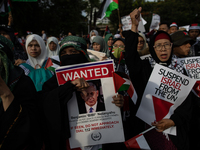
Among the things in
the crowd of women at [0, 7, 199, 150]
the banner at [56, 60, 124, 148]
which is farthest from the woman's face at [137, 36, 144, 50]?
the banner at [56, 60, 124, 148]

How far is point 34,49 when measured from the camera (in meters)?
2.76

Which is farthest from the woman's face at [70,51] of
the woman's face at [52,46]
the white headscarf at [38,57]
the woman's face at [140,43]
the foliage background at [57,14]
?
the foliage background at [57,14]

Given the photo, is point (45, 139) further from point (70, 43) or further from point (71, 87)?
point (70, 43)

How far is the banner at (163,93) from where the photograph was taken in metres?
1.79

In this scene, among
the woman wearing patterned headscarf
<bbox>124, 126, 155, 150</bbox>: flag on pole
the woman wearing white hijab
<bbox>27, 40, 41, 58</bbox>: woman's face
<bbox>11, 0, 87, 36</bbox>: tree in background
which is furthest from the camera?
<bbox>11, 0, 87, 36</bbox>: tree in background

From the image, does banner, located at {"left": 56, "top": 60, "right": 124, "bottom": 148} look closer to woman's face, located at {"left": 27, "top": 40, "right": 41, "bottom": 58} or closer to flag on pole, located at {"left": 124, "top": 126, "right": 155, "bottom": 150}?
flag on pole, located at {"left": 124, "top": 126, "right": 155, "bottom": 150}

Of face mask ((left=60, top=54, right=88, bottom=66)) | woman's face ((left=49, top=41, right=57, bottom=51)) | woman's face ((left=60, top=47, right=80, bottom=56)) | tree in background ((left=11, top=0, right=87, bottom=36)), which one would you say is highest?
tree in background ((left=11, top=0, right=87, bottom=36))

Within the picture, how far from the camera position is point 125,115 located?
2.71 metres

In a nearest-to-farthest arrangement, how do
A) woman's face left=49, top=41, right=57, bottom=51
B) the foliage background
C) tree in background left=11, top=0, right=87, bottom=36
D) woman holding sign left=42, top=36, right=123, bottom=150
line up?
woman holding sign left=42, top=36, right=123, bottom=150 < woman's face left=49, top=41, right=57, bottom=51 < the foliage background < tree in background left=11, top=0, right=87, bottom=36

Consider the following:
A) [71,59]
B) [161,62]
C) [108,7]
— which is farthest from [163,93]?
[108,7]

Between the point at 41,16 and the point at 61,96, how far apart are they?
22.0m

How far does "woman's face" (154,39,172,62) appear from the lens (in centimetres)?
203

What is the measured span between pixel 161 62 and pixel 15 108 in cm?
178

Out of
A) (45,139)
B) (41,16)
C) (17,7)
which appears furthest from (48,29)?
(45,139)
